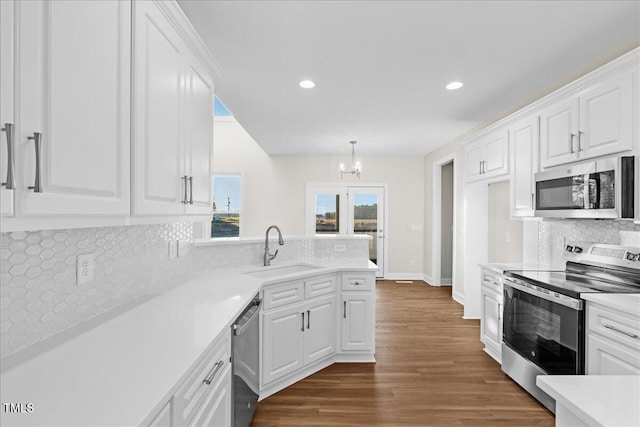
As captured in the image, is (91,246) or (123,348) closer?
(123,348)

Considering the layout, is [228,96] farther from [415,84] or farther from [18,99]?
[18,99]

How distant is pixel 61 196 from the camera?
0.94 m

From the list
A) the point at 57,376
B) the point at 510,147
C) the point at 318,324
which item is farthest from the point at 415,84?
A: the point at 57,376

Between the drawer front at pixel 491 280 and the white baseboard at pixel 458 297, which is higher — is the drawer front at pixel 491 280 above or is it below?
above

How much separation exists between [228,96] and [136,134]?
245 cm

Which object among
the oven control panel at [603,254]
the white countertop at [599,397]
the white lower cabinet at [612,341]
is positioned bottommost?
the white lower cabinet at [612,341]

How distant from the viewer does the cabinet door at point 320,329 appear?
2.83 meters

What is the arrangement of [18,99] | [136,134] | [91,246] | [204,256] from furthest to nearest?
[204,256], [91,246], [136,134], [18,99]

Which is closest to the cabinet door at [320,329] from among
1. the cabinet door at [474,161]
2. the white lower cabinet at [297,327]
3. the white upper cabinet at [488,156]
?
the white lower cabinet at [297,327]

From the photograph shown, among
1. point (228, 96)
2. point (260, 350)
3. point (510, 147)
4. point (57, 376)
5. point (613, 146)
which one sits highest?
point (228, 96)

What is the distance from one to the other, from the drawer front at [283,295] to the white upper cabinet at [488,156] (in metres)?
2.42

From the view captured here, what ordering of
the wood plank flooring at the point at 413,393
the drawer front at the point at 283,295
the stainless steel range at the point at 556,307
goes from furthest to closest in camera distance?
the drawer front at the point at 283,295, the wood plank flooring at the point at 413,393, the stainless steel range at the point at 556,307

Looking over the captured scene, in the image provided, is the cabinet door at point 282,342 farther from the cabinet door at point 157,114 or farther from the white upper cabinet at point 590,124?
the white upper cabinet at point 590,124

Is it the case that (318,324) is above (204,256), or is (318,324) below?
below
